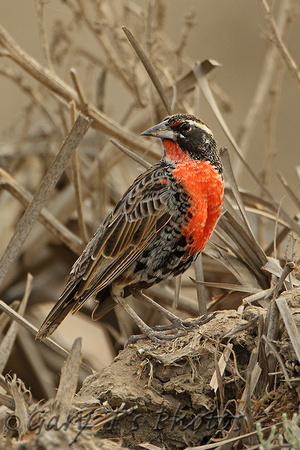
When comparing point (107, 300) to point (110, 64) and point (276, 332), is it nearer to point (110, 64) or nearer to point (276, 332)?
point (276, 332)

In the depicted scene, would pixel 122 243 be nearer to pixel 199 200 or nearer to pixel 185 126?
pixel 199 200

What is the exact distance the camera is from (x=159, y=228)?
12.8ft

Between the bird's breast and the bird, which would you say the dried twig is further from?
the bird's breast

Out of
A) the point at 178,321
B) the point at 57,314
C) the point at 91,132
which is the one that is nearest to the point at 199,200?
the point at 178,321

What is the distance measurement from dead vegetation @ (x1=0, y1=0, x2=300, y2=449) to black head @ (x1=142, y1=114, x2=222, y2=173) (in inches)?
5.4

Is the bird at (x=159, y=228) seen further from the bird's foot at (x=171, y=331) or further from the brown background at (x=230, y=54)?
the brown background at (x=230, y=54)

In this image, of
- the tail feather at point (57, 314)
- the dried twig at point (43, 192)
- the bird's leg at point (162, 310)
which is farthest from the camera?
the bird's leg at point (162, 310)

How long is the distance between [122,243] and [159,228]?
250mm

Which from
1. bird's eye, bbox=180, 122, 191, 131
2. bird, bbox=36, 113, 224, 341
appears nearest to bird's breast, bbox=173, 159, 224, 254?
bird, bbox=36, 113, 224, 341

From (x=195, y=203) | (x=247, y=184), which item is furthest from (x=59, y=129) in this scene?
(x=247, y=184)

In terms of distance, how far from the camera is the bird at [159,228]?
3.86 metres

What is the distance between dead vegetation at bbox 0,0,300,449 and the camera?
9.05ft

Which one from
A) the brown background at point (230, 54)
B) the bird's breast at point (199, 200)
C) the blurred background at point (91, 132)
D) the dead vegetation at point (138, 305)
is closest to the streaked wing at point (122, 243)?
the bird's breast at point (199, 200)

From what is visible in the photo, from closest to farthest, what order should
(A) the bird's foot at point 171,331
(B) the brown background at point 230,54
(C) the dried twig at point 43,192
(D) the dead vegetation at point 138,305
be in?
(D) the dead vegetation at point 138,305, (C) the dried twig at point 43,192, (A) the bird's foot at point 171,331, (B) the brown background at point 230,54
